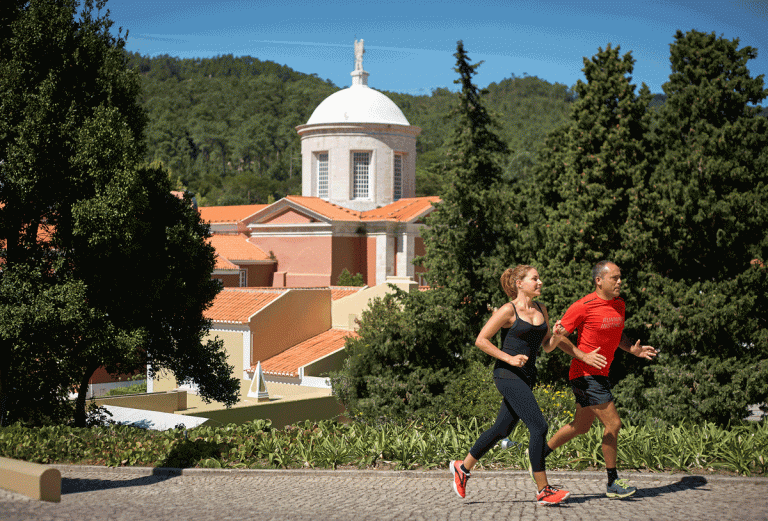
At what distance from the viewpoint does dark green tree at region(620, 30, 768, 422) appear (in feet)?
45.1

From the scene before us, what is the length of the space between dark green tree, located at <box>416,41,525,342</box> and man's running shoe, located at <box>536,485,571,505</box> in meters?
12.0

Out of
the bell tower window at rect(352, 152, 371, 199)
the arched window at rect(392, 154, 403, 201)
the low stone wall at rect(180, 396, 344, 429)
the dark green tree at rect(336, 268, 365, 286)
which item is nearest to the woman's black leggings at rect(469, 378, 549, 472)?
the low stone wall at rect(180, 396, 344, 429)

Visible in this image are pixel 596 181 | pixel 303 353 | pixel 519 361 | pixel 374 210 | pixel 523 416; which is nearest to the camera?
pixel 519 361

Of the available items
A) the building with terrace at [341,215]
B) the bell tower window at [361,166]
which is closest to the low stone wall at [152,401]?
the building with terrace at [341,215]

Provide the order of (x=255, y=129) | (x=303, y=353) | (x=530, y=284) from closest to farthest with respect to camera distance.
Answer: (x=530, y=284)
(x=303, y=353)
(x=255, y=129)

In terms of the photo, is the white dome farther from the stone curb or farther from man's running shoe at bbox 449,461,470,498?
man's running shoe at bbox 449,461,470,498

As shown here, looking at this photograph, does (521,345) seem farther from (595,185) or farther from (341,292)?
(341,292)

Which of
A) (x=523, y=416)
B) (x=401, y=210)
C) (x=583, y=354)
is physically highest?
(x=401, y=210)

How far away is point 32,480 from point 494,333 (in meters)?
3.54

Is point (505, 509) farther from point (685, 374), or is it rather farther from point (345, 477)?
point (685, 374)

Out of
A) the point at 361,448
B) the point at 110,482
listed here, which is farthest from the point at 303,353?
the point at 110,482

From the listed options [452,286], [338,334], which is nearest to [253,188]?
[338,334]

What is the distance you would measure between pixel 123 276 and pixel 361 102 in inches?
1401

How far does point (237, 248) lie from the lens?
1756 inches
